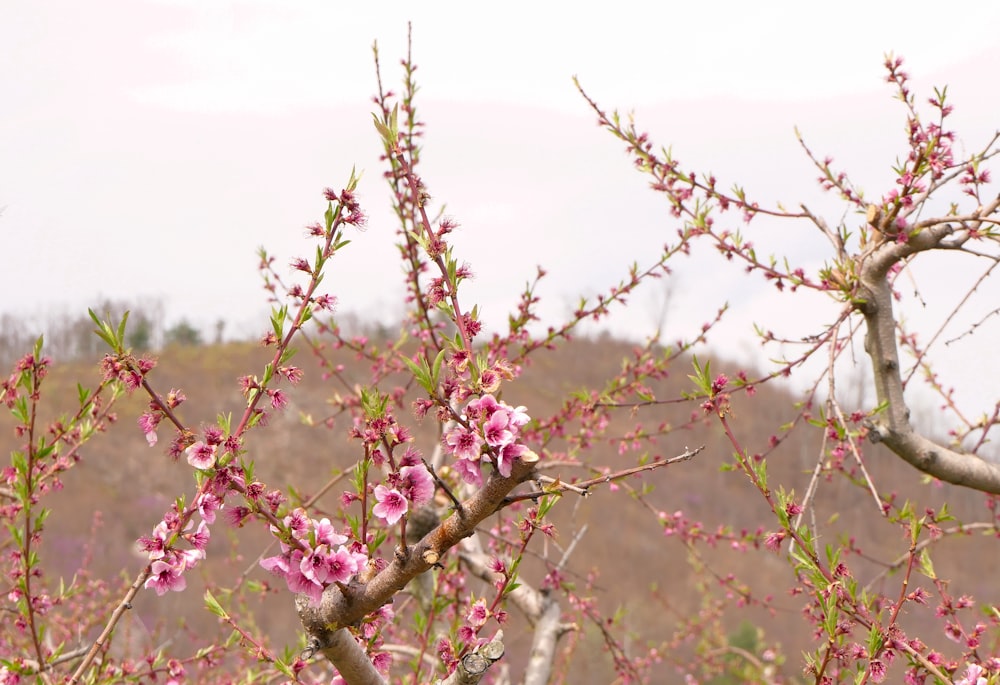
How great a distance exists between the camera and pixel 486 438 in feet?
3.94

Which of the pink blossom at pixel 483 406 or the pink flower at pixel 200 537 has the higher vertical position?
the pink blossom at pixel 483 406

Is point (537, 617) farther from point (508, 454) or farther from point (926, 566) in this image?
point (508, 454)

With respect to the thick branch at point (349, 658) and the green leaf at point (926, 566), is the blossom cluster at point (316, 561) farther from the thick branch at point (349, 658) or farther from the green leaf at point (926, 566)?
the green leaf at point (926, 566)

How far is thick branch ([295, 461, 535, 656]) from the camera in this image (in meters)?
1.25

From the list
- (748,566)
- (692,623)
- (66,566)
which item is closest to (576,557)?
(748,566)

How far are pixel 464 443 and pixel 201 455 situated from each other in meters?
0.48

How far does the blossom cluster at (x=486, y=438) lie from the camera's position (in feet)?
3.98

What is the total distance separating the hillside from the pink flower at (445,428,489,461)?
56.0 feet

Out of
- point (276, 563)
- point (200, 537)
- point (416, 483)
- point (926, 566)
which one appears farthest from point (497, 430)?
point (926, 566)

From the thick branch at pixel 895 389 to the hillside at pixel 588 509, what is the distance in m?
15.5

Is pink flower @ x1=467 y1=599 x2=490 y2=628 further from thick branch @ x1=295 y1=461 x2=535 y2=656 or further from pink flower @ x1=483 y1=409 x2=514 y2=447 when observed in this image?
pink flower @ x1=483 y1=409 x2=514 y2=447

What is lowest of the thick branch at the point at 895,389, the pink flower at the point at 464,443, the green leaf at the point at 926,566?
the pink flower at the point at 464,443

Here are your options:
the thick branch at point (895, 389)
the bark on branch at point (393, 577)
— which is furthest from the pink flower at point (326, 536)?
the thick branch at point (895, 389)

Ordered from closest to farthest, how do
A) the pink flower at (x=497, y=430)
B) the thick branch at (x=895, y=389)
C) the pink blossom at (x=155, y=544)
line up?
1. the pink flower at (x=497, y=430)
2. the pink blossom at (x=155, y=544)
3. the thick branch at (x=895, y=389)
